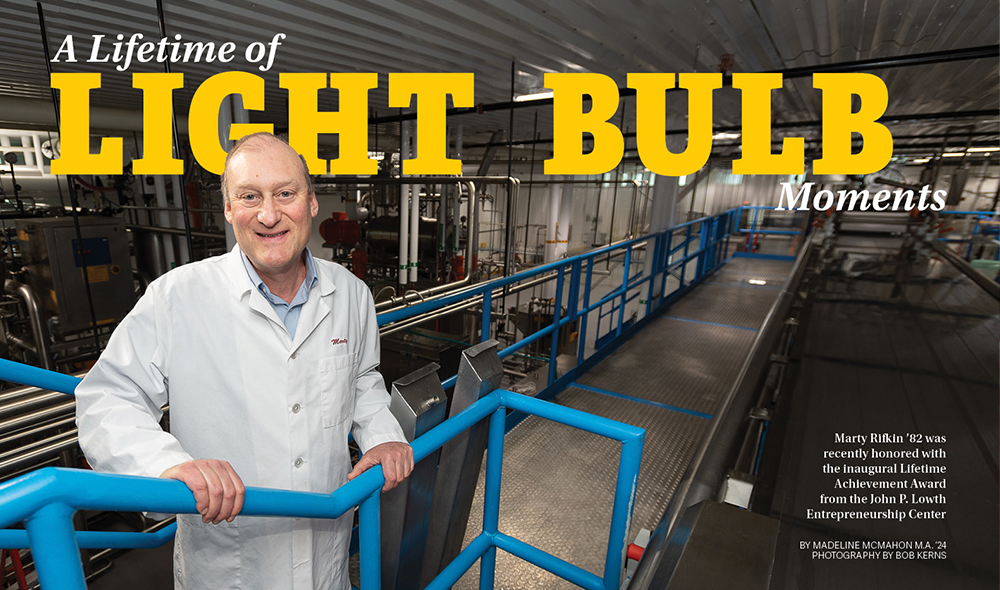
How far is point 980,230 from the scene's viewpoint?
8922 mm

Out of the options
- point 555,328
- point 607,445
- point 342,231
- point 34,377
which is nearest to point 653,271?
point 555,328

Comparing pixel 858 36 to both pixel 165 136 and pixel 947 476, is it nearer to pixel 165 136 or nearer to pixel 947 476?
pixel 947 476

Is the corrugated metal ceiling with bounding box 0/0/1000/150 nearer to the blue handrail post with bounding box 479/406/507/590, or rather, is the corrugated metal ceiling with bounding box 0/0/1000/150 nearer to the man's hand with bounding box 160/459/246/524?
the blue handrail post with bounding box 479/406/507/590

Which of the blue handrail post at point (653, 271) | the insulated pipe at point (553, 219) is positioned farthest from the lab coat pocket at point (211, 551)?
the insulated pipe at point (553, 219)

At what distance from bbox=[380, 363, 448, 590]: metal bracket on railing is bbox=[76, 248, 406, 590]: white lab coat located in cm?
9

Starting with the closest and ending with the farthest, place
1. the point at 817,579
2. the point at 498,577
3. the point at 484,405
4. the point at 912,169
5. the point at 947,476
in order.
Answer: the point at 817,579, the point at 484,405, the point at 947,476, the point at 498,577, the point at 912,169

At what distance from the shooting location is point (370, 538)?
122 cm

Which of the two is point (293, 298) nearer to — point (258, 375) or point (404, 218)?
point (258, 375)

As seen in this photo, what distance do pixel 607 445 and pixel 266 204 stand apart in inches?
113

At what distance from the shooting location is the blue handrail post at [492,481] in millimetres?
1639

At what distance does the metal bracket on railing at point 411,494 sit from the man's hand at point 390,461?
0.36 feet

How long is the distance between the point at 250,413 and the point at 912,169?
109ft

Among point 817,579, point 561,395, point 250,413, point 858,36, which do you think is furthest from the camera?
point 858,36

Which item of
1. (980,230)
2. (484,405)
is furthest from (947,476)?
(980,230)
